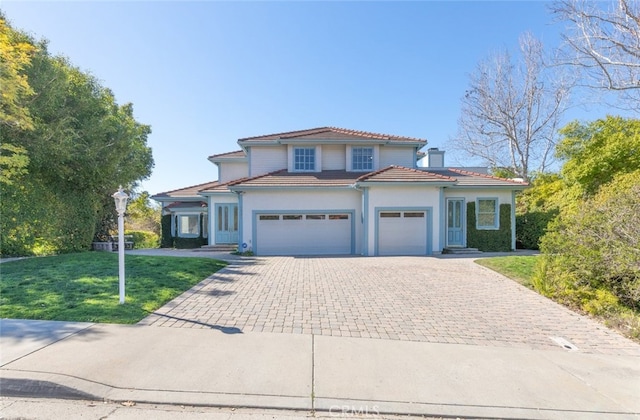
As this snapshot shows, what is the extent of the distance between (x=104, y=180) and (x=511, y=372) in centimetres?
1661

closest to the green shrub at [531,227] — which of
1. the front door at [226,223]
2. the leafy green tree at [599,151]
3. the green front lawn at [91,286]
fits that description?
the leafy green tree at [599,151]

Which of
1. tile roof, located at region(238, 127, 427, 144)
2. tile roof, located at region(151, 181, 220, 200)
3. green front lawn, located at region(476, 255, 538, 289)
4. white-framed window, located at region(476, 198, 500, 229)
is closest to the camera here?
green front lawn, located at region(476, 255, 538, 289)

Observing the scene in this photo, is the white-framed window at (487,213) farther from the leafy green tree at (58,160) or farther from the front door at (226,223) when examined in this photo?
the leafy green tree at (58,160)

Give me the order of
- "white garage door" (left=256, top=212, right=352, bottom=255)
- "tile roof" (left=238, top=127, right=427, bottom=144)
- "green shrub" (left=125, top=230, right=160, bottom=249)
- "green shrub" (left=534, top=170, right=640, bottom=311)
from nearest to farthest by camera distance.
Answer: "green shrub" (left=534, top=170, right=640, bottom=311) < "white garage door" (left=256, top=212, right=352, bottom=255) < "tile roof" (left=238, top=127, right=427, bottom=144) < "green shrub" (left=125, top=230, right=160, bottom=249)

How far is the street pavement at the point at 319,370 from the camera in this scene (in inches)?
111

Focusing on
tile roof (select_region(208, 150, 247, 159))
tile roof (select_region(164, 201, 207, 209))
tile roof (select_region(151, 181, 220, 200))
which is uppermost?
tile roof (select_region(208, 150, 247, 159))

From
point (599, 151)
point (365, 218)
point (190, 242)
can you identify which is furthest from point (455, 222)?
point (190, 242)

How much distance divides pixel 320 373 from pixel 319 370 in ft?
0.20

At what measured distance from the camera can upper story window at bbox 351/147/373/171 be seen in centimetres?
1638

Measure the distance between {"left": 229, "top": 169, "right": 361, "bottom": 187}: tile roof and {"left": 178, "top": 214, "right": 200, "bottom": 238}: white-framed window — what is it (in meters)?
6.86

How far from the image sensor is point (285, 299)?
6188 mm

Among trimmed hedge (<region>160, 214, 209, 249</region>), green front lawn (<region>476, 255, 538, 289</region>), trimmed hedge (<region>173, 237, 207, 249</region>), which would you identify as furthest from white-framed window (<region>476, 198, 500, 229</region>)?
trimmed hedge (<region>173, 237, 207, 249</region>)

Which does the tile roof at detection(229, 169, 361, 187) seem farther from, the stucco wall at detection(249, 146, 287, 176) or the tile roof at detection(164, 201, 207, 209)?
the tile roof at detection(164, 201, 207, 209)

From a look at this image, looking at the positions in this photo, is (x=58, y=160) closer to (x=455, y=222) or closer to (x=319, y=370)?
(x=319, y=370)
